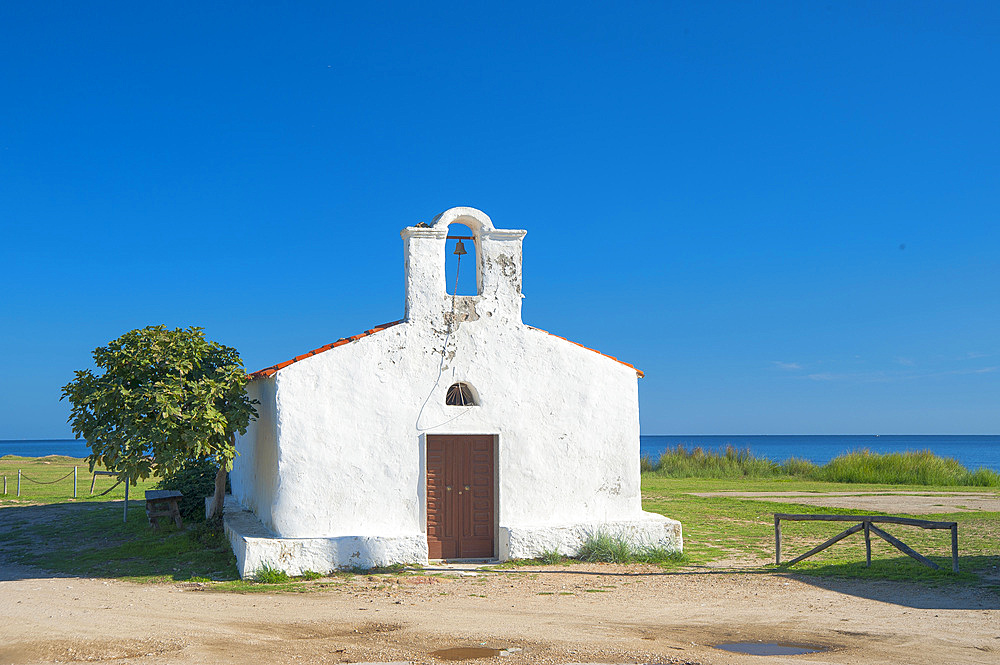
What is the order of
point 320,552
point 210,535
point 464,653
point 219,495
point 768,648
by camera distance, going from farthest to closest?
point 219,495 < point 210,535 < point 320,552 < point 768,648 < point 464,653

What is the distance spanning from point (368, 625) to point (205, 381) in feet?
19.1

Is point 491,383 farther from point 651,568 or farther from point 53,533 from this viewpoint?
point 53,533

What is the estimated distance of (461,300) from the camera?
14500mm

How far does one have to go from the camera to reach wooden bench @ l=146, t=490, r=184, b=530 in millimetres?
18109

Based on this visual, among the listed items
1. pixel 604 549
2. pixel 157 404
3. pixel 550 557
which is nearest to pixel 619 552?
pixel 604 549

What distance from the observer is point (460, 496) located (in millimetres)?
14219

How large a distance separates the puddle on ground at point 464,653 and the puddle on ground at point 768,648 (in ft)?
7.78

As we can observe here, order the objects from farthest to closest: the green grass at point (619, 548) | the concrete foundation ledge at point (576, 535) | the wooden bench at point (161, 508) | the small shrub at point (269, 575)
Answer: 1. the wooden bench at point (161, 508)
2. the concrete foundation ledge at point (576, 535)
3. the green grass at point (619, 548)
4. the small shrub at point (269, 575)

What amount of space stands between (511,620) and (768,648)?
293 centimetres

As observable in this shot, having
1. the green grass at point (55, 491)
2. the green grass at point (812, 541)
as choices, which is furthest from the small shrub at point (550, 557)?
the green grass at point (55, 491)

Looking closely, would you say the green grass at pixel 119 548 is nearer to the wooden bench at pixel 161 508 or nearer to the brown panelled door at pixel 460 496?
the wooden bench at pixel 161 508

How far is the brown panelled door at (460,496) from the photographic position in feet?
46.1

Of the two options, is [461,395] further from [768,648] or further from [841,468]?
[841,468]

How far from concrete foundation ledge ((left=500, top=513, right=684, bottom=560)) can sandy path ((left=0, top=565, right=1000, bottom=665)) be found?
0.89 metres
